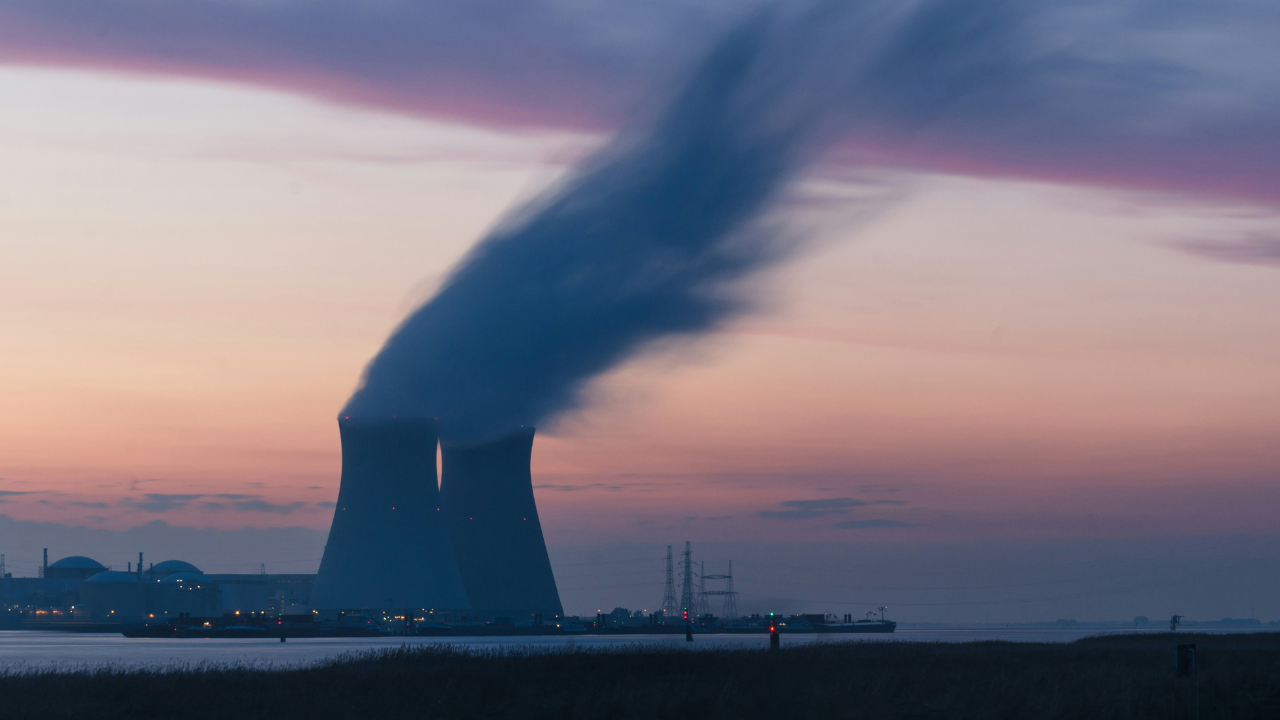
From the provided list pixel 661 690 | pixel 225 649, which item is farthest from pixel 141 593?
pixel 661 690

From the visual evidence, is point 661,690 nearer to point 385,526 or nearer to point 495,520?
point 385,526

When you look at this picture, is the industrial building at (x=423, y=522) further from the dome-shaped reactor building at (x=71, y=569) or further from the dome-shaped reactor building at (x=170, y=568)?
the dome-shaped reactor building at (x=71, y=569)

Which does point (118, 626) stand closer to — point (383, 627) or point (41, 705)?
point (383, 627)

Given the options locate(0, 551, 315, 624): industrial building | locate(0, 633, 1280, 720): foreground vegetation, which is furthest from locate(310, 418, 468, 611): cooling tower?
locate(0, 551, 315, 624): industrial building

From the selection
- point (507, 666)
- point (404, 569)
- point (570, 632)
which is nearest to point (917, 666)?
point (507, 666)

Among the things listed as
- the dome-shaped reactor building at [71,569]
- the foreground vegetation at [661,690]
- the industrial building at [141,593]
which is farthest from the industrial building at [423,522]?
the dome-shaped reactor building at [71,569]

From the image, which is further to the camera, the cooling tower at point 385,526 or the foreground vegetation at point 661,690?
the cooling tower at point 385,526

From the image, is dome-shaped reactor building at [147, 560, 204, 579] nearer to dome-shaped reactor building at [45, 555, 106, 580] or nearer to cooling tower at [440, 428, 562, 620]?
dome-shaped reactor building at [45, 555, 106, 580]

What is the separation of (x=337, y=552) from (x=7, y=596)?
118 metres

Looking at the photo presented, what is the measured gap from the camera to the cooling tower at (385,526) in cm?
6975

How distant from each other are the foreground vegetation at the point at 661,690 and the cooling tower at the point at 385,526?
3507 centimetres

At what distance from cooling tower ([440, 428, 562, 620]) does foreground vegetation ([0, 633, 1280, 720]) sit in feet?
157

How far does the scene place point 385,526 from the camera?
234ft

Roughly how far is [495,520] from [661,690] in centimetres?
5797
